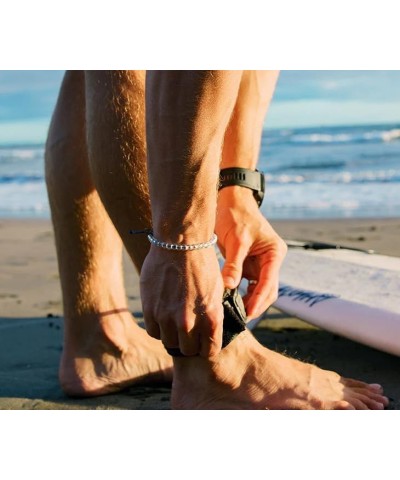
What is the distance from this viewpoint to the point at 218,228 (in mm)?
2283

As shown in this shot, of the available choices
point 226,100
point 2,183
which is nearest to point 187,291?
point 226,100

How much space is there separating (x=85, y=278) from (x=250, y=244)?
55 cm

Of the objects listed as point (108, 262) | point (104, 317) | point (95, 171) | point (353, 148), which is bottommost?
point (104, 317)

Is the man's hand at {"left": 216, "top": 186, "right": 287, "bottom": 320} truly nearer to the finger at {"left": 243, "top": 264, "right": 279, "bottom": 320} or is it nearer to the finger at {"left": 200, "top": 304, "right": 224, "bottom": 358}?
the finger at {"left": 243, "top": 264, "right": 279, "bottom": 320}

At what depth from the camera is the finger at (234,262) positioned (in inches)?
82.6

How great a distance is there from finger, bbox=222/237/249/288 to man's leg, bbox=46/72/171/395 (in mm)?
465

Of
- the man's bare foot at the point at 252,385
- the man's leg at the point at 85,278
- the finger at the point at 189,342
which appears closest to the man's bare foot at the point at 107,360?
the man's leg at the point at 85,278

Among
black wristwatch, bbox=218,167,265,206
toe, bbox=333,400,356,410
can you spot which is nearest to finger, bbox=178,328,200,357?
toe, bbox=333,400,356,410

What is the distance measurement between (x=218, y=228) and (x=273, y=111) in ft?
36.2

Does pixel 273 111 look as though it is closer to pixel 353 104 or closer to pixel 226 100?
pixel 353 104

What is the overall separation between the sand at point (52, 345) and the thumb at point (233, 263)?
1.50ft

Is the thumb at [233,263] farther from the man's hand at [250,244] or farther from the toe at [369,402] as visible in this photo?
the toe at [369,402]
